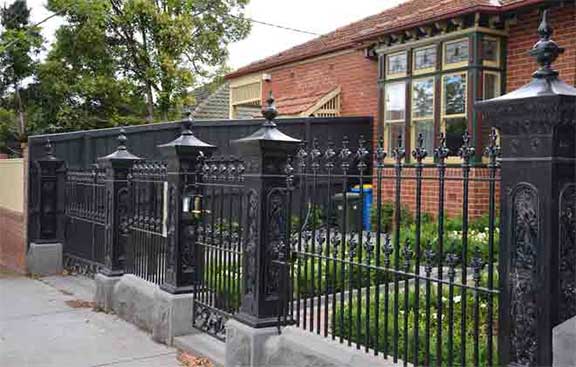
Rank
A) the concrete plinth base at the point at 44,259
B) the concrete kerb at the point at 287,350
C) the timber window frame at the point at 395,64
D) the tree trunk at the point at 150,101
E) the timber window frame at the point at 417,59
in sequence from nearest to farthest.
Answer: the concrete kerb at the point at 287,350 < the concrete plinth base at the point at 44,259 < the timber window frame at the point at 417,59 < the timber window frame at the point at 395,64 < the tree trunk at the point at 150,101

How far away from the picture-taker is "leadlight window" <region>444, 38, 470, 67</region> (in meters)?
10.6

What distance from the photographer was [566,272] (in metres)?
2.88

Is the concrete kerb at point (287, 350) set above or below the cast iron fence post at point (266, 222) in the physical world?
below

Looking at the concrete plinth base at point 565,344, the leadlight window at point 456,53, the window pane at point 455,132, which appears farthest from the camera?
the window pane at point 455,132

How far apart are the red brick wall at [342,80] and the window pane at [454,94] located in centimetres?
219

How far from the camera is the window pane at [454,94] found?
10.6m

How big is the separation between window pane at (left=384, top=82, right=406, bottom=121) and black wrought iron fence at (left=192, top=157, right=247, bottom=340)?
646cm

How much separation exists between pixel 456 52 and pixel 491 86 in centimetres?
86

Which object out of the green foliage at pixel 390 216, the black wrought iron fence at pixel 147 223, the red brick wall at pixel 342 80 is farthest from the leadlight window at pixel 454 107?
the black wrought iron fence at pixel 147 223

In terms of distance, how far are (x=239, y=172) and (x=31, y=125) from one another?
1669cm

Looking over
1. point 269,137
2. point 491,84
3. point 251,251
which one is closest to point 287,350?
point 251,251

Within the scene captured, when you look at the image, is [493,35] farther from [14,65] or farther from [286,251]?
[14,65]

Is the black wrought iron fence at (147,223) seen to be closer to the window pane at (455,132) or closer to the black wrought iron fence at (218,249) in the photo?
the black wrought iron fence at (218,249)

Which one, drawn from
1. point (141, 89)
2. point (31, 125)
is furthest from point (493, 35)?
point (31, 125)
